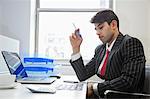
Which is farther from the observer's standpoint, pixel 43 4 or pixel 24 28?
pixel 43 4

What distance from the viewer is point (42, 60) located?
242cm

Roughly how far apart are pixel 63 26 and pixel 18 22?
2.04 ft

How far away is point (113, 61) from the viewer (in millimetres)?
1818

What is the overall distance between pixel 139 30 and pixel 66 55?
40.0 inches

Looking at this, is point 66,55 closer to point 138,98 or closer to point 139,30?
point 139,30

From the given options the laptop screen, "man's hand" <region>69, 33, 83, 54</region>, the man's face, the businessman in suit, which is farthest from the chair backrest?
the laptop screen

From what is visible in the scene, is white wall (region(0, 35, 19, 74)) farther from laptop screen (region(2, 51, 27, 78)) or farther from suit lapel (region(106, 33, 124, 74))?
suit lapel (region(106, 33, 124, 74))

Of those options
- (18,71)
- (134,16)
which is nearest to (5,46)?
(18,71)

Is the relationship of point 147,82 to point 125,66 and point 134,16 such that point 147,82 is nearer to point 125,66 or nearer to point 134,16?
point 125,66

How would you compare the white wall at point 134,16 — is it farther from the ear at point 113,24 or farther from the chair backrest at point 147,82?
the chair backrest at point 147,82

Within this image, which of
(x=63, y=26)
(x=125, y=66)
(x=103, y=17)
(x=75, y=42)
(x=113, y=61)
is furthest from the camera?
(x=63, y=26)

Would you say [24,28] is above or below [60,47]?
above

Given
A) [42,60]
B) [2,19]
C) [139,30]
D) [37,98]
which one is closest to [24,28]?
[2,19]

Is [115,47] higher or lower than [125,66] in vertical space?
higher
